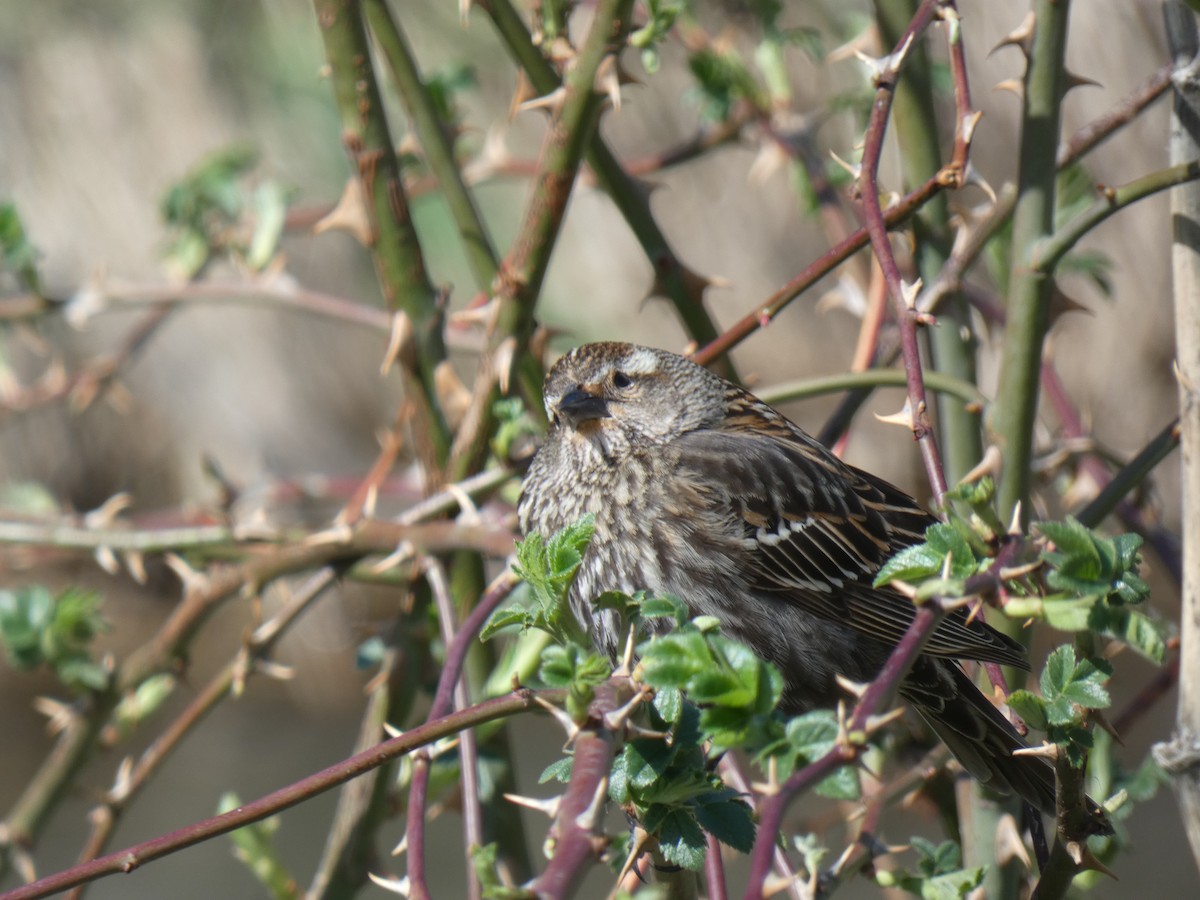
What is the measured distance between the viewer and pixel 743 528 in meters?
1.63

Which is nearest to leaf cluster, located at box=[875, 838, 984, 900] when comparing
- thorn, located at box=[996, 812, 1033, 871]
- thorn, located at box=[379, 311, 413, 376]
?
thorn, located at box=[996, 812, 1033, 871]

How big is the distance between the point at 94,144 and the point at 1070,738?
4.85m

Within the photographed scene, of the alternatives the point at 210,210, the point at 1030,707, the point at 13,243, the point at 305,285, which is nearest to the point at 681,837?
the point at 1030,707

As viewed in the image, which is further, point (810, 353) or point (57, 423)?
point (57, 423)

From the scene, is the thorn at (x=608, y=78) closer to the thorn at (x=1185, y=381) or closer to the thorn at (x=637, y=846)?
A: the thorn at (x=1185, y=381)

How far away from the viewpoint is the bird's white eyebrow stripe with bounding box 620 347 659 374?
1844mm

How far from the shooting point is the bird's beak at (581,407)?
171 centimetres

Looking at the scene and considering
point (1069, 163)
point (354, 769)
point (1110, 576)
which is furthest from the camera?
point (1069, 163)

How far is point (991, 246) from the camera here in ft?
5.13

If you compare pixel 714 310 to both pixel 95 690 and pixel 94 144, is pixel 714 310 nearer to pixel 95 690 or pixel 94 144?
pixel 94 144

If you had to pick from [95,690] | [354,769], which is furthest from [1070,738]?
[95,690]

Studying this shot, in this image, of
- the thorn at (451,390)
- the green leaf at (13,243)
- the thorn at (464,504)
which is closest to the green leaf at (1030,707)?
the thorn at (464,504)

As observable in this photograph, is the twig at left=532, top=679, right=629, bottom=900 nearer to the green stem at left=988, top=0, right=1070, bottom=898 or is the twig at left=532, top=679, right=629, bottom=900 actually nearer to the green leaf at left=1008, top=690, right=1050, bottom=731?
the green leaf at left=1008, top=690, right=1050, bottom=731

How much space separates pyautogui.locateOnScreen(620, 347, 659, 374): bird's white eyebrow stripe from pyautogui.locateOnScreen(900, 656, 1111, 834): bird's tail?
0.58 meters
